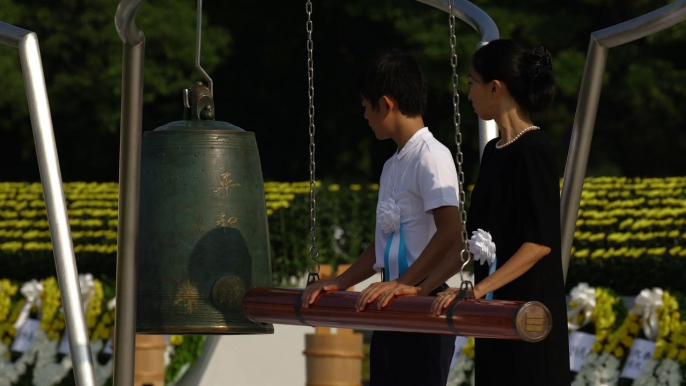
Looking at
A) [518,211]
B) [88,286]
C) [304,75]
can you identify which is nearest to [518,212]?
[518,211]

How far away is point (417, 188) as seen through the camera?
4.40 meters

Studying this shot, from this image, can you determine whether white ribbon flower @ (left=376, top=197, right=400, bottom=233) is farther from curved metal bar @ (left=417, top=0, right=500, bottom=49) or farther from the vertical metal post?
curved metal bar @ (left=417, top=0, right=500, bottom=49)

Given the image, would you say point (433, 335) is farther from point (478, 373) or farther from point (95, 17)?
point (95, 17)

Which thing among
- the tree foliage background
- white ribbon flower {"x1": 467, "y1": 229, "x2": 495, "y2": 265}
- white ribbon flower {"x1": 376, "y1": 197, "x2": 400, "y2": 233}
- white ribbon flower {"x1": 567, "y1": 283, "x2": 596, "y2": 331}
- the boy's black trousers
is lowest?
the boy's black trousers

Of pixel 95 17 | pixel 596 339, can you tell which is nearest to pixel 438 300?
pixel 596 339

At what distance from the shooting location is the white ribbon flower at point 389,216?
439cm

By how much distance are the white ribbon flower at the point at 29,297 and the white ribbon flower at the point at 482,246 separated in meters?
6.91

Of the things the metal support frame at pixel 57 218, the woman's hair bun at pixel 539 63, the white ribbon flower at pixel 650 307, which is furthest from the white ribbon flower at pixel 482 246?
the white ribbon flower at pixel 650 307

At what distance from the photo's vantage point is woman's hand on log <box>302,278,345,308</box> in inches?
176

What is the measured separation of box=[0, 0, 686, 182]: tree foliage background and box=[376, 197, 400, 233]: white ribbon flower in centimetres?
1121

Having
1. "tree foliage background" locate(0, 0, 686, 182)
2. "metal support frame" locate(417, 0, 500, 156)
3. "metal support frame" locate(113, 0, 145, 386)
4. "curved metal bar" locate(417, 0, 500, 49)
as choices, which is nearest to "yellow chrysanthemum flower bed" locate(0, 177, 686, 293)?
"metal support frame" locate(417, 0, 500, 156)

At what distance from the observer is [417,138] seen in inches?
176

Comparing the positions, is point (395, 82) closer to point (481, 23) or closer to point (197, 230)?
point (197, 230)

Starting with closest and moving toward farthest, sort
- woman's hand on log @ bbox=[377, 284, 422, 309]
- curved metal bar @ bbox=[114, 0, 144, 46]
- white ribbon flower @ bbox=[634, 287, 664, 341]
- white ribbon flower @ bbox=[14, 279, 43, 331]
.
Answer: woman's hand on log @ bbox=[377, 284, 422, 309], curved metal bar @ bbox=[114, 0, 144, 46], white ribbon flower @ bbox=[634, 287, 664, 341], white ribbon flower @ bbox=[14, 279, 43, 331]
